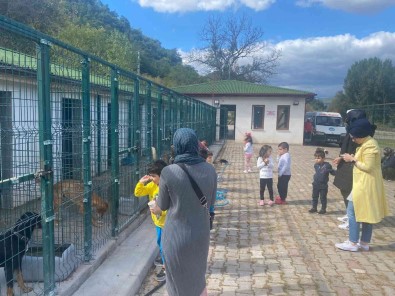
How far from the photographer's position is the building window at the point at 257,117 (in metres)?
25.9

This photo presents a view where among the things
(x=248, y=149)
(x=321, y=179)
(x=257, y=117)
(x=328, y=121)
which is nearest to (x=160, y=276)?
(x=321, y=179)

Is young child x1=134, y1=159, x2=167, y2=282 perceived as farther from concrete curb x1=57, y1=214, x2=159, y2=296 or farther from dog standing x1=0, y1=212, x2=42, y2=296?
dog standing x1=0, y1=212, x2=42, y2=296

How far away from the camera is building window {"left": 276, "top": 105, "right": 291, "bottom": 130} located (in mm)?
25445

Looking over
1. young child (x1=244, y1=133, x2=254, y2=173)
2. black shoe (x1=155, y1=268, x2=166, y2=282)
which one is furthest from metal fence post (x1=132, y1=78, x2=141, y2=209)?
young child (x1=244, y1=133, x2=254, y2=173)

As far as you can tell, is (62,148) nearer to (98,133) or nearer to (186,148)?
(98,133)

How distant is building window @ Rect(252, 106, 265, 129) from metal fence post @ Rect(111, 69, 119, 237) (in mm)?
21555

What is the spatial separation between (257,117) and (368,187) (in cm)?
2128

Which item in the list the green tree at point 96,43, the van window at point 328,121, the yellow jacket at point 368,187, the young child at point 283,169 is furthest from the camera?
the green tree at point 96,43

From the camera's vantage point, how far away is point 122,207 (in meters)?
5.91

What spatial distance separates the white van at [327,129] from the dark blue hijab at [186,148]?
2192 cm

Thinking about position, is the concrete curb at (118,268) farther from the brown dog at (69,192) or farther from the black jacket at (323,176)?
the black jacket at (323,176)

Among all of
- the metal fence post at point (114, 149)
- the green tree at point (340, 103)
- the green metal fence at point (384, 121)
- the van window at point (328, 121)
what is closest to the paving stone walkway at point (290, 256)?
the metal fence post at point (114, 149)

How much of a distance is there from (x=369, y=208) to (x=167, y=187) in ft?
11.0

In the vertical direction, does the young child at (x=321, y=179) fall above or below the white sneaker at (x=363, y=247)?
above
